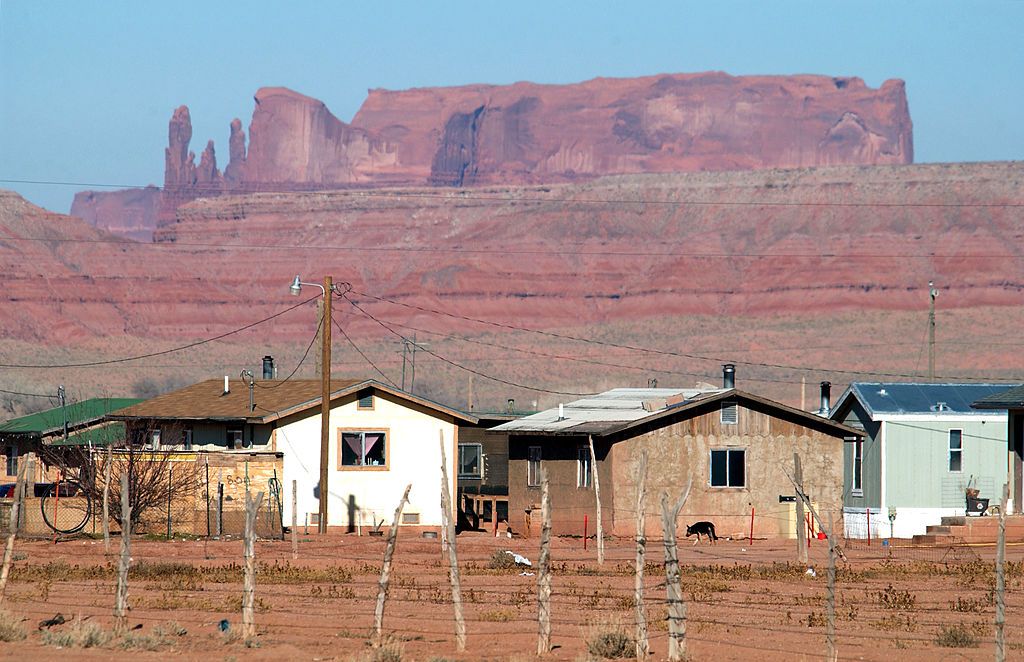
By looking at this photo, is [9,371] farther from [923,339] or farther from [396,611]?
[396,611]

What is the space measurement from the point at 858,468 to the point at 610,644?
3098 cm

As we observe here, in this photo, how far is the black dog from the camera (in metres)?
43.0

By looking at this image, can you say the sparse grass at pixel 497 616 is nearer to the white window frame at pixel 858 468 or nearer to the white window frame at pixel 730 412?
the white window frame at pixel 730 412

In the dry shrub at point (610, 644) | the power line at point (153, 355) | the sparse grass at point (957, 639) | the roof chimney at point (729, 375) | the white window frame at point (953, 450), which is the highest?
the power line at point (153, 355)

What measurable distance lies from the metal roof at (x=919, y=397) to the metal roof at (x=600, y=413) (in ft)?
15.4

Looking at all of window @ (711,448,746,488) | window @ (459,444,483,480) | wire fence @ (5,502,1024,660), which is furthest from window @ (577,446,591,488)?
window @ (459,444,483,480)

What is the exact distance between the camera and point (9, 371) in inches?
6083

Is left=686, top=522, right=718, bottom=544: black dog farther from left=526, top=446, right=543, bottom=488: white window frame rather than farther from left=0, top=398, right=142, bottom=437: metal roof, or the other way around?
left=0, top=398, right=142, bottom=437: metal roof

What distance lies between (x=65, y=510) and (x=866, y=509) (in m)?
22.6

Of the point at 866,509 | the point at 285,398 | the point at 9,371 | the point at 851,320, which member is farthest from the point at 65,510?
the point at 851,320

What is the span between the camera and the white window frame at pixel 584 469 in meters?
43.7

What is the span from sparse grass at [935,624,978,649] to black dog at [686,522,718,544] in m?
19.9

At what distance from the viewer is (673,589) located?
795 inches

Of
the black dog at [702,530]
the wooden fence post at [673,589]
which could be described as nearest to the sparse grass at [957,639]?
the wooden fence post at [673,589]
